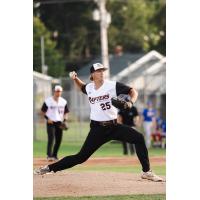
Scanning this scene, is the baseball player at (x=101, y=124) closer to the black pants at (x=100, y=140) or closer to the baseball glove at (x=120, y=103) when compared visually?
the black pants at (x=100, y=140)

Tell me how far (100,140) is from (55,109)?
24.3ft

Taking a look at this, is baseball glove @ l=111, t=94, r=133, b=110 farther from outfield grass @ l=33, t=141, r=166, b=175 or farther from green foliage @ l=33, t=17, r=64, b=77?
green foliage @ l=33, t=17, r=64, b=77

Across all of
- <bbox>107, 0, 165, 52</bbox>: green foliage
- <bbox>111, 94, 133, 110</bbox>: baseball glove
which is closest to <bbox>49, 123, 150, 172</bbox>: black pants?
<bbox>111, 94, 133, 110</bbox>: baseball glove

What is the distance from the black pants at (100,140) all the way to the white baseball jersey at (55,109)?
23.0 feet

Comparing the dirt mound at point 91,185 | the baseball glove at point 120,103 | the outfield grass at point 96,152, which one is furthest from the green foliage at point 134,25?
the baseball glove at point 120,103

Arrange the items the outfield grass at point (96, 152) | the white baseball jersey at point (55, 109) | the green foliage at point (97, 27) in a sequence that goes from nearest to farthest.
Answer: the white baseball jersey at point (55, 109) < the outfield grass at point (96, 152) < the green foliage at point (97, 27)

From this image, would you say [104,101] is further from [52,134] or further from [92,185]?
[52,134]

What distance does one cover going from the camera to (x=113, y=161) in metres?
19.9

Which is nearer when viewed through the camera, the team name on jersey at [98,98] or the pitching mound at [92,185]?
the pitching mound at [92,185]

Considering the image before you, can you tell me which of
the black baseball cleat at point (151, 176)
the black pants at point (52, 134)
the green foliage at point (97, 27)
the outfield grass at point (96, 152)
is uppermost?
the green foliage at point (97, 27)

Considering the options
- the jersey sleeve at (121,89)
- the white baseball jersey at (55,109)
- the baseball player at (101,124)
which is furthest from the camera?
the white baseball jersey at (55,109)

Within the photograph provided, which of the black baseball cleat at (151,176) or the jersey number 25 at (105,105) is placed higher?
the jersey number 25 at (105,105)

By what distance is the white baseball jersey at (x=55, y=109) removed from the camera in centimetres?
1975

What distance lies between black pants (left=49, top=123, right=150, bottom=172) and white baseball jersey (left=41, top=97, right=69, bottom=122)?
276 inches
